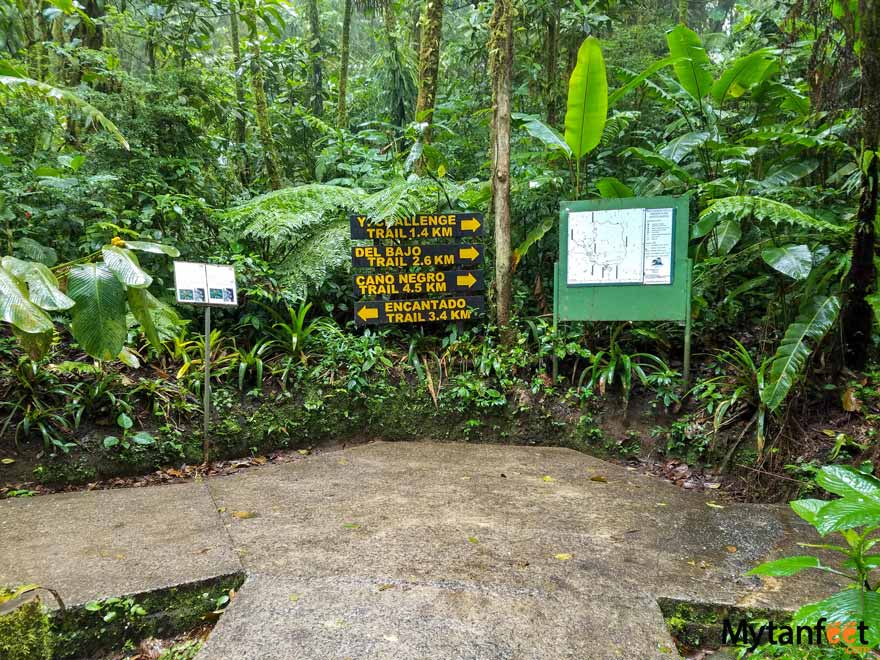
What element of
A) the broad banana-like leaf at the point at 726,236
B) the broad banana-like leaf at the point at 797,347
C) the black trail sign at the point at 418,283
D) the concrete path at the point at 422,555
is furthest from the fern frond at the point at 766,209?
the black trail sign at the point at 418,283

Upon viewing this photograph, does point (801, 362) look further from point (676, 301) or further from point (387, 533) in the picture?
point (387, 533)

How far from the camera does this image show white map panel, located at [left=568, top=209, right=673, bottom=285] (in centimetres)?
463

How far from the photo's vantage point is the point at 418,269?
5.56 meters

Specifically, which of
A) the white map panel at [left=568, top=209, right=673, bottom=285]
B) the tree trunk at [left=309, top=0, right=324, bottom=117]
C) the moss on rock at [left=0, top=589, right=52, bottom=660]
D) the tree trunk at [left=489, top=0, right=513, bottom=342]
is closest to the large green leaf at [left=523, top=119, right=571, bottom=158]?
the tree trunk at [left=489, top=0, right=513, bottom=342]

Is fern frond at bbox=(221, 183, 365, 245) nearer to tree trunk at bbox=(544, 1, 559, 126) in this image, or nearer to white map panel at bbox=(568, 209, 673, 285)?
white map panel at bbox=(568, 209, 673, 285)

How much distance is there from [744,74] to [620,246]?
205 centimetres

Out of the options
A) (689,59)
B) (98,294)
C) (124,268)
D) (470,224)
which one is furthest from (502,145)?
(98,294)

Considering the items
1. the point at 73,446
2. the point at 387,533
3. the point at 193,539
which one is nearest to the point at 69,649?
the point at 193,539

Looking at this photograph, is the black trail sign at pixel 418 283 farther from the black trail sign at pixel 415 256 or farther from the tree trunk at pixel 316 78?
the tree trunk at pixel 316 78

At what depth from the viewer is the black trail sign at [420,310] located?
17.4ft

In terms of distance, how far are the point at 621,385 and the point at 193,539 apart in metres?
3.46

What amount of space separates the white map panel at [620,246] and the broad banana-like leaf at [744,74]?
1.56 metres

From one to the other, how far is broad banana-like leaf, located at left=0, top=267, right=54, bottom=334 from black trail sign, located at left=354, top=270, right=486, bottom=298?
2.83 meters

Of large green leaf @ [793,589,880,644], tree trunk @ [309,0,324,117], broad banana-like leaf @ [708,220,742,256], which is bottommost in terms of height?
large green leaf @ [793,589,880,644]
